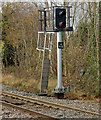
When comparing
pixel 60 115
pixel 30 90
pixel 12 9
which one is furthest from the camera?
pixel 12 9

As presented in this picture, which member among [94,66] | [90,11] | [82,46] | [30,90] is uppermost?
[90,11]

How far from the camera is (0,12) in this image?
2386 cm

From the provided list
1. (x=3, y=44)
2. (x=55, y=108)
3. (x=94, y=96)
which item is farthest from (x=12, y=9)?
(x=55, y=108)

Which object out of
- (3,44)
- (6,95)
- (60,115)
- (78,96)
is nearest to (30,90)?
(6,95)

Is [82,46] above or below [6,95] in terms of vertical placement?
above

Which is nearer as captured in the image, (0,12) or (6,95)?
(6,95)

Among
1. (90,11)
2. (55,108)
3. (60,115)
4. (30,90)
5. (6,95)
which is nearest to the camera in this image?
(60,115)

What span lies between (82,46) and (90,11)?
2.13 meters

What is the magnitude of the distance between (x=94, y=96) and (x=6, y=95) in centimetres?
413

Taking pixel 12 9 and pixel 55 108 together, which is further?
pixel 12 9

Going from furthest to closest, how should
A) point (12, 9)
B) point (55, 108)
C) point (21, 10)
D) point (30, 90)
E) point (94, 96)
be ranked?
point (12, 9)
point (21, 10)
point (30, 90)
point (94, 96)
point (55, 108)

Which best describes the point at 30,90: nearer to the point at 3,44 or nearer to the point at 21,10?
the point at 21,10

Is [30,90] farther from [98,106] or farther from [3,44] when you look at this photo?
[3,44]

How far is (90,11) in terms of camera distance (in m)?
15.4
